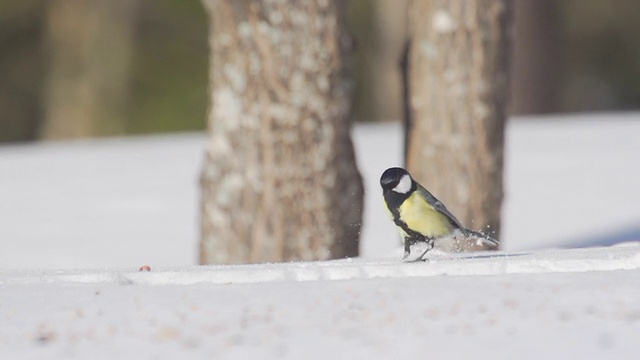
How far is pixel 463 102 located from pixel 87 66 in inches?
816

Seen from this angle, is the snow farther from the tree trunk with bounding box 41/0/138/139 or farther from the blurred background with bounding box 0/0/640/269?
the tree trunk with bounding box 41/0/138/139

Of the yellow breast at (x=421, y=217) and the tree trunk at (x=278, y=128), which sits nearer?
the yellow breast at (x=421, y=217)

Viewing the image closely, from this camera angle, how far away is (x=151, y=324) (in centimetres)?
459

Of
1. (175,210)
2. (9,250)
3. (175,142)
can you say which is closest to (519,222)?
(175,210)

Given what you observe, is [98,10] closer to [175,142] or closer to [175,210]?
[175,142]

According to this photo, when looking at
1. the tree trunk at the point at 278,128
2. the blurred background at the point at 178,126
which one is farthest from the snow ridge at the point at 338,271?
the blurred background at the point at 178,126

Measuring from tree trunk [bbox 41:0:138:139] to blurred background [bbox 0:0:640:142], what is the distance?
2 cm

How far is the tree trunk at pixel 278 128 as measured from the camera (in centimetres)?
721

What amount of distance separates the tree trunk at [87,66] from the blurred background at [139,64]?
2 cm

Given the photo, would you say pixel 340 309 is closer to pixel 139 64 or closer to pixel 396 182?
pixel 396 182

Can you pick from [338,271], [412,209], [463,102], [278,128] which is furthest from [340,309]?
[463,102]

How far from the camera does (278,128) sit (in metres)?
7.20

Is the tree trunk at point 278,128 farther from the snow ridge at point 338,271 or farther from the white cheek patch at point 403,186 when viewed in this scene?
the white cheek patch at point 403,186

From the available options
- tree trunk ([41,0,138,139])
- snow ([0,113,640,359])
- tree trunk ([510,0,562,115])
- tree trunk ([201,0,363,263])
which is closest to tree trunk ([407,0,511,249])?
tree trunk ([201,0,363,263])
